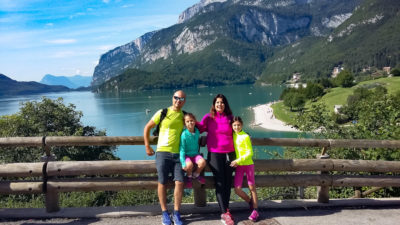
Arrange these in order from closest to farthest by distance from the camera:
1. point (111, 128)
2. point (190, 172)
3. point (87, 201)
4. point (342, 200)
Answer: point (190, 172), point (342, 200), point (87, 201), point (111, 128)

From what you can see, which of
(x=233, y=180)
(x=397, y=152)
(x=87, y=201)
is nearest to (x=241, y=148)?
(x=233, y=180)

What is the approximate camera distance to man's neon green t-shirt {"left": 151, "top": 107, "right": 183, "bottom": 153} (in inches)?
211

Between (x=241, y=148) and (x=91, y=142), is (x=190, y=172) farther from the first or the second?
(x=91, y=142)

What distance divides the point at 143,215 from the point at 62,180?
1607 millimetres

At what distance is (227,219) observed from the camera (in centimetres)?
520

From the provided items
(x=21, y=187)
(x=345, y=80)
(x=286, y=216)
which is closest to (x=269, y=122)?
(x=345, y=80)

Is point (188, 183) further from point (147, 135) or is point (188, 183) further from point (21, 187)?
point (21, 187)

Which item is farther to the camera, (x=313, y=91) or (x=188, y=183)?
(x=313, y=91)

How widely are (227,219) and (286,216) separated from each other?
119 cm

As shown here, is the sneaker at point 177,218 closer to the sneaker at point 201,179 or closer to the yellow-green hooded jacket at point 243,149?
the sneaker at point 201,179

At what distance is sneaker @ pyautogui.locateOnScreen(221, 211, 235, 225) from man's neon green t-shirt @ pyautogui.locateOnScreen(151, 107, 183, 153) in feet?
4.50

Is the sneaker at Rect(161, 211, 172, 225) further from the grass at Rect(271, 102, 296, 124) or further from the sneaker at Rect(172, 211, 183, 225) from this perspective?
the grass at Rect(271, 102, 296, 124)

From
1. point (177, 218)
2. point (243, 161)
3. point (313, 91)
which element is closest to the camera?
point (177, 218)

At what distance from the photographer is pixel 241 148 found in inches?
216
